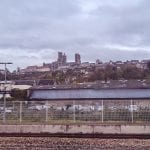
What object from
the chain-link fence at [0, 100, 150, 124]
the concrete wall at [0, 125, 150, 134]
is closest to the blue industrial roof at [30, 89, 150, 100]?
the chain-link fence at [0, 100, 150, 124]

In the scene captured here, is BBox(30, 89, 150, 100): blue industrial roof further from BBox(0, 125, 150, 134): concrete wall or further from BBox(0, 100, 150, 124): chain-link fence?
BBox(0, 125, 150, 134): concrete wall

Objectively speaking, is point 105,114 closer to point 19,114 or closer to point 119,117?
point 119,117

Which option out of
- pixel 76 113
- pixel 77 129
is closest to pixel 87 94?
pixel 76 113

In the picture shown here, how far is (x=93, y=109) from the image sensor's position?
88.3ft

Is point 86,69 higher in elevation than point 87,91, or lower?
higher

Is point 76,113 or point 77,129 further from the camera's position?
point 76,113

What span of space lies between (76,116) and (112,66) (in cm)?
4688

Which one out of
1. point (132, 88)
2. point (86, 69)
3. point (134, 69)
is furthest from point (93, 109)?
point (86, 69)

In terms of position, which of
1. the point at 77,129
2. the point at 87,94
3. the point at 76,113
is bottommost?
the point at 77,129

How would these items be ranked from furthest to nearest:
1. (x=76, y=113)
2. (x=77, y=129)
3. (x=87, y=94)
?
(x=87, y=94) < (x=76, y=113) < (x=77, y=129)

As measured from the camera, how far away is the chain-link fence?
83.5 feet

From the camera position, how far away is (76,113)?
2684 centimetres

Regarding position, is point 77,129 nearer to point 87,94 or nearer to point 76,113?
point 76,113

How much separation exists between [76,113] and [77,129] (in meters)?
2.73
